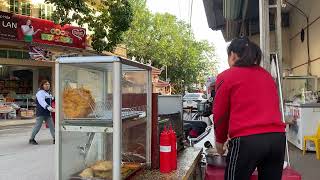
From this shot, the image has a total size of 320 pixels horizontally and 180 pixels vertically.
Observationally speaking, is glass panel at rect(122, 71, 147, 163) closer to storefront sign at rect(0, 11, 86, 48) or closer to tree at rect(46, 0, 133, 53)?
tree at rect(46, 0, 133, 53)

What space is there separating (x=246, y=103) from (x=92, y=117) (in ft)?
3.72

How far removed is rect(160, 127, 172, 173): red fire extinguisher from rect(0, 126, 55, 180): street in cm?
328

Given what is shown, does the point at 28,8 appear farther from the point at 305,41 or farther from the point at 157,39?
the point at 157,39

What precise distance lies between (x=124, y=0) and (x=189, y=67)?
93.0ft

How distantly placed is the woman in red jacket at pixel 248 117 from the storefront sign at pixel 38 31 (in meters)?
19.2

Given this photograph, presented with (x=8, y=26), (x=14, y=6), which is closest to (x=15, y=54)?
(x=8, y=26)

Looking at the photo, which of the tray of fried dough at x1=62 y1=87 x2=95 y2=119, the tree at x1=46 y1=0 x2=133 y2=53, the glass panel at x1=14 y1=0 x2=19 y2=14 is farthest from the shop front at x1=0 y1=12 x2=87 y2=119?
the tray of fried dough at x1=62 y1=87 x2=95 y2=119

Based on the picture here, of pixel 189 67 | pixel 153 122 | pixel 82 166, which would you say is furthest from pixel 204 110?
pixel 189 67

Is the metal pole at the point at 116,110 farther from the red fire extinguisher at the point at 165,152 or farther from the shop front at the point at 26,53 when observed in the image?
the shop front at the point at 26,53

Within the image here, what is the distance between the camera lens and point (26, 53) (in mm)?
22703

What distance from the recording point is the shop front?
21.1 meters

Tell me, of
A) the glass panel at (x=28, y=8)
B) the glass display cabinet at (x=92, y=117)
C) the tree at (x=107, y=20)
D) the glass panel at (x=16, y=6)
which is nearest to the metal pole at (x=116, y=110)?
the glass display cabinet at (x=92, y=117)

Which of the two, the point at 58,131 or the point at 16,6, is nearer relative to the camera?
the point at 58,131

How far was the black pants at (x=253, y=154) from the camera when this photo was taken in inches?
116
